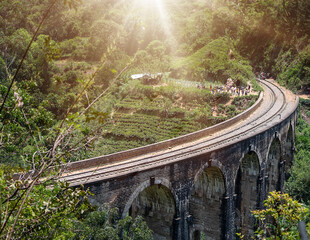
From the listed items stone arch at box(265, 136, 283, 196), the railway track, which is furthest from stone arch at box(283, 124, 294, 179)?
stone arch at box(265, 136, 283, 196)

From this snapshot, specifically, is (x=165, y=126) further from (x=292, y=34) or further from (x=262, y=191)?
(x=292, y=34)

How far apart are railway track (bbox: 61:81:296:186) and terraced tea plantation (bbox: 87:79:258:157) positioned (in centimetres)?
378

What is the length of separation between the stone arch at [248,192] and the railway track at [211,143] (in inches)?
94.1

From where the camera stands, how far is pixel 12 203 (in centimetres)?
745

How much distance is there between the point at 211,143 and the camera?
2508 cm

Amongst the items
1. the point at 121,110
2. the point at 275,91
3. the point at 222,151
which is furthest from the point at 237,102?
the point at 222,151

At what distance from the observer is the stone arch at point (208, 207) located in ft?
78.0

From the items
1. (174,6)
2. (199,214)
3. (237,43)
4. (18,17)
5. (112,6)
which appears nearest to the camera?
(199,214)

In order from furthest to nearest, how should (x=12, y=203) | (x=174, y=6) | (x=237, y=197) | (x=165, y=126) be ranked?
1. (x=174, y=6)
2. (x=165, y=126)
3. (x=237, y=197)
4. (x=12, y=203)

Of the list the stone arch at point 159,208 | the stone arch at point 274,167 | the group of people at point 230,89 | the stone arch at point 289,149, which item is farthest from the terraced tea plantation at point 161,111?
the stone arch at point 159,208

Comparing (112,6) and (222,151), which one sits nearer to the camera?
(222,151)

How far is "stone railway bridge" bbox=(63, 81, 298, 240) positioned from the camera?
17.0 metres

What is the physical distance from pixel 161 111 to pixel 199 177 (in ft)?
59.8

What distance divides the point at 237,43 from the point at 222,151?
46784mm
